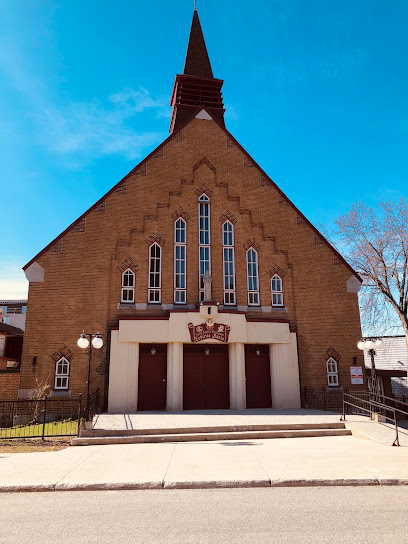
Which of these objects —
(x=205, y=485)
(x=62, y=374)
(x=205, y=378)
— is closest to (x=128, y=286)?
(x=62, y=374)

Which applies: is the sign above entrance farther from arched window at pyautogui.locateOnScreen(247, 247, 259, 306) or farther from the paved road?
the paved road

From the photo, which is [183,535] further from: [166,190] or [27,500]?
[166,190]

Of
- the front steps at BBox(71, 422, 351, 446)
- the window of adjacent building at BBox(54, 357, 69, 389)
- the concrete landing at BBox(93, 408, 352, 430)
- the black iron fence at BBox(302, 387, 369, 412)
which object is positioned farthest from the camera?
the black iron fence at BBox(302, 387, 369, 412)

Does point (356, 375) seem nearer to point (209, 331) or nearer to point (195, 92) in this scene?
point (209, 331)

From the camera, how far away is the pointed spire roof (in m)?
28.3

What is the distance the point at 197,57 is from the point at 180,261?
16797 millimetres

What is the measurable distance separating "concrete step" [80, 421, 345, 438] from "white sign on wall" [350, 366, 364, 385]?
639 cm

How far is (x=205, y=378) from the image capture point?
2006 cm

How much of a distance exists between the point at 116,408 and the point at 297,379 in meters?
8.72

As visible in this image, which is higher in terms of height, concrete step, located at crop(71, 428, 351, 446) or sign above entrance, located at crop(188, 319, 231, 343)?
sign above entrance, located at crop(188, 319, 231, 343)

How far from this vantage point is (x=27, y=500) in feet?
23.7

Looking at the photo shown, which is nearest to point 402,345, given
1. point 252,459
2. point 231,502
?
point 252,459

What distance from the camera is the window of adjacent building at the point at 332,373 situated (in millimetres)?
20516

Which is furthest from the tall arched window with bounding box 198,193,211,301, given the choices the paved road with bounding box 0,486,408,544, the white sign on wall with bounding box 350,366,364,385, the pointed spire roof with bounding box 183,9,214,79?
the paved road with bounding box 0,486,408,544
